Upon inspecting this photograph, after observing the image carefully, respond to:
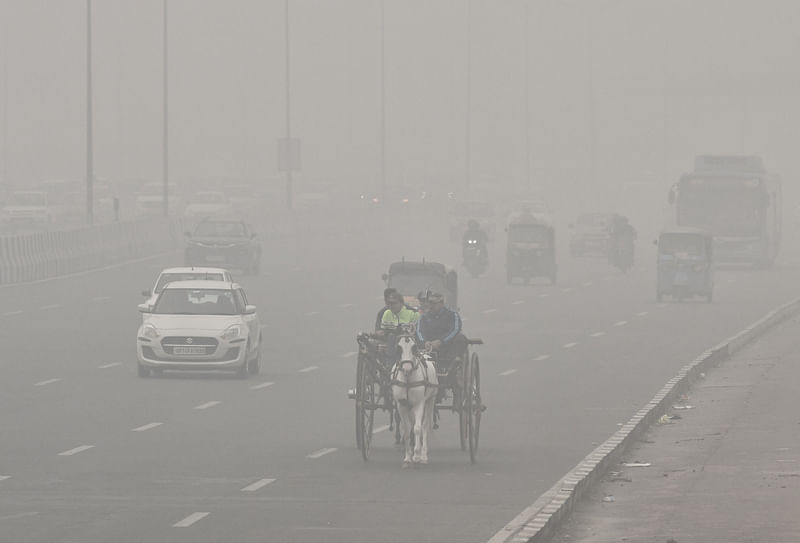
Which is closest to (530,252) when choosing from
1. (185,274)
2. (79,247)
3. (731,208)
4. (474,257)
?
(474,257)

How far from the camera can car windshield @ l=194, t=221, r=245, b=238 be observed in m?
60.5

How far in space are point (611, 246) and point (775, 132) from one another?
110 metres

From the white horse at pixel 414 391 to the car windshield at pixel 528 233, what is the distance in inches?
1587

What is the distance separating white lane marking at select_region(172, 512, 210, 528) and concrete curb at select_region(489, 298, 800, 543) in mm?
2448

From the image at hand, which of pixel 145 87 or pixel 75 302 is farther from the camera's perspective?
pixel 145 87

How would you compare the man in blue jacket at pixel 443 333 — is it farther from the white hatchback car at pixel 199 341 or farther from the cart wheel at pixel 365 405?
the white hatchback car at pixel 199 341

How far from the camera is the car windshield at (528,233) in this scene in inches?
2363

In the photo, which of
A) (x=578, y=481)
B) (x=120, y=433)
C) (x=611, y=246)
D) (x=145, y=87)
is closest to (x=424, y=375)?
(x=578, y=481)

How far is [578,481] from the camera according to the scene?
1670cm

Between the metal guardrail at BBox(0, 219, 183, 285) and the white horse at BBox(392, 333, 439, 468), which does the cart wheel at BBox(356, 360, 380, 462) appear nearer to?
the white horse at BBox(392, 333, 439, 468)

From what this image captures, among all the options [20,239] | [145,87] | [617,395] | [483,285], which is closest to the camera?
[617,395]

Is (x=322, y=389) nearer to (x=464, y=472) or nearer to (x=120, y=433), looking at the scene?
(x=120, y=433)

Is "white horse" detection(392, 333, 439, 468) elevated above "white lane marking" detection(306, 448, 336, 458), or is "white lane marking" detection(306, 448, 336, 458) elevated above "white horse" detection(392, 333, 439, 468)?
"white horse" detection(392, 333, 439, 468)

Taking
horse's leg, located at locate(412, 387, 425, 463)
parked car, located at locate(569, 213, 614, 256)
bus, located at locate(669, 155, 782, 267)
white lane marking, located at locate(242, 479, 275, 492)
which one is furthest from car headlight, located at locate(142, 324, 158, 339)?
parked car, located at locate(569, 213, 614, 256)
